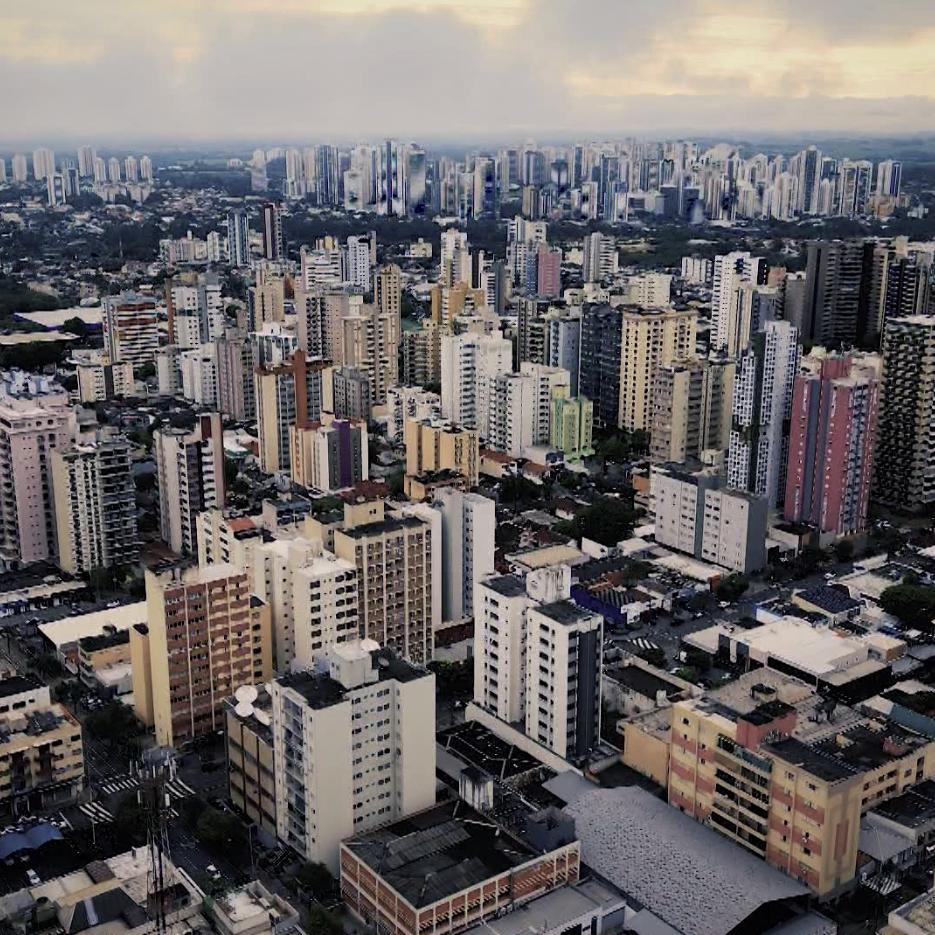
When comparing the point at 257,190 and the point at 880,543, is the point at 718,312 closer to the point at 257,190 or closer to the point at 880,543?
the point at 880,543

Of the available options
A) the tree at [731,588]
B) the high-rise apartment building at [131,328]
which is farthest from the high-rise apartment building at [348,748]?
the high-rise apartment building at [131,328]

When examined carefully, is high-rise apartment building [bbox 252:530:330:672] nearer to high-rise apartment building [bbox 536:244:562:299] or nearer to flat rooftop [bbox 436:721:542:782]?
flat rooftop [bbox 436:721:542:782]

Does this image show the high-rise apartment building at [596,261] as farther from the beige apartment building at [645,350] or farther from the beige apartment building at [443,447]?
the beige apartment building at [443,447]

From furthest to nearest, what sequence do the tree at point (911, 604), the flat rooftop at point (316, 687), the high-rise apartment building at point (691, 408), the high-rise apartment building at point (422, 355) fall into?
the high-rise apartment building at point (422, 355) < the high-rise apartment building at point (691, 408) < the tree at point (911, 604) < the flat rooftop at point (316, 687)

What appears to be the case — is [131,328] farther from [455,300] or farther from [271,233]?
[271,233]

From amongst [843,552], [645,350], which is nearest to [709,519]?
[843,552]

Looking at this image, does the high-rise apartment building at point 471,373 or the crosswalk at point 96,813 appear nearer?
the crosswalk at point 96,813

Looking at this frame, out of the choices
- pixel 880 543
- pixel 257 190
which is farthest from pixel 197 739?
pixel 257 190
